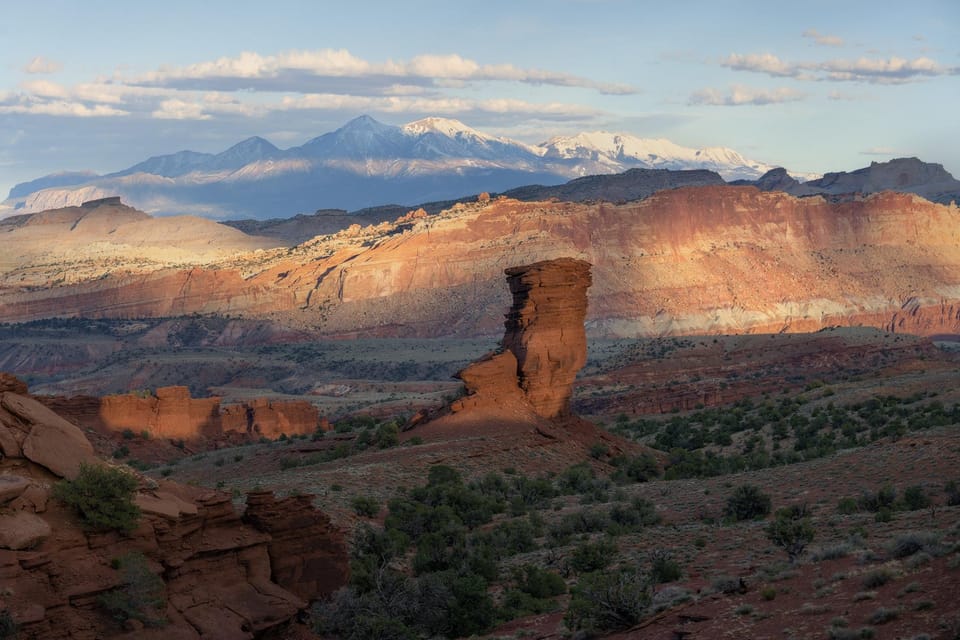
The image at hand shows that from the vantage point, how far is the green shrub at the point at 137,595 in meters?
19.2

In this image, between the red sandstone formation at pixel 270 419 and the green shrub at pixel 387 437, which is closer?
the green shrub at pixel 387 437

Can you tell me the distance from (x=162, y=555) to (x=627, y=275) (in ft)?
364

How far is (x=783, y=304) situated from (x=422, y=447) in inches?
3656

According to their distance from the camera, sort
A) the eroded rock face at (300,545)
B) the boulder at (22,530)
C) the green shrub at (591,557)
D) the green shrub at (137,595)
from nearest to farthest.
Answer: the boulder at (22,530) < the green shrub at (137,595) < the eroded rock face at (300,545) < the green shrub at (591,557)

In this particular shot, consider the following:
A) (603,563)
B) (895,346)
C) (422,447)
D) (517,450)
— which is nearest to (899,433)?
(517,450)

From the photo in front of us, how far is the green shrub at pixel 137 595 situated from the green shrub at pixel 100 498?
514mm

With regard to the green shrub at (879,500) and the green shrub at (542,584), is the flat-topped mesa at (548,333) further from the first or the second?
the green shrub at (542,584)

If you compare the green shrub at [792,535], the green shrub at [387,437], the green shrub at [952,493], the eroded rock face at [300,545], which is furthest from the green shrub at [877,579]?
the green shrub at [387,437]

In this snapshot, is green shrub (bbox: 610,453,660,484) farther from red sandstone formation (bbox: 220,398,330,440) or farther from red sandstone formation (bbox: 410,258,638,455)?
red sandstone formation (bbox: 220,398,330,440)

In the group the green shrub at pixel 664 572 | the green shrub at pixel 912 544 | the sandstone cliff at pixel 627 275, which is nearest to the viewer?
the green shrub at pixel 912 544

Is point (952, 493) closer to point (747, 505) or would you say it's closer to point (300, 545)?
point (747, 505)

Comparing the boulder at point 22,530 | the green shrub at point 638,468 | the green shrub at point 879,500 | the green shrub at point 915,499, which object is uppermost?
the boulder at point 22,530

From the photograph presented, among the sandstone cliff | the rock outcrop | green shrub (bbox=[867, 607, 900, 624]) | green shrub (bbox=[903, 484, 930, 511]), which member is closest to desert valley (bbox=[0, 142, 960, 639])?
green shrub (bbox=[867, 607, 900, 624])

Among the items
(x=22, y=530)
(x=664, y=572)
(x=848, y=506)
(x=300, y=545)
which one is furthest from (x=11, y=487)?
(x=848, y=506)
